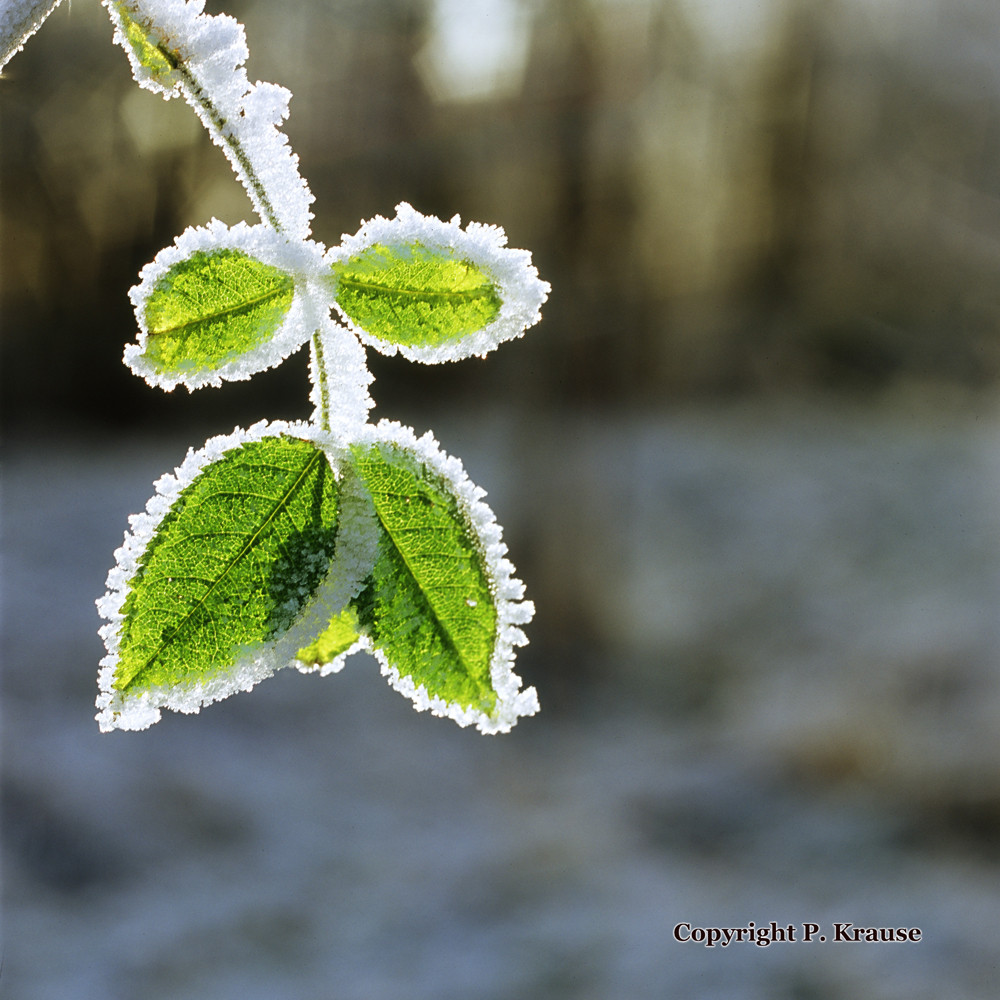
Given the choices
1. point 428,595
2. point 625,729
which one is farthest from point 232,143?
point 625,729

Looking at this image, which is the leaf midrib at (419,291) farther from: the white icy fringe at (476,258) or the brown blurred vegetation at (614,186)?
the brown blurred vegetation at (614,186)

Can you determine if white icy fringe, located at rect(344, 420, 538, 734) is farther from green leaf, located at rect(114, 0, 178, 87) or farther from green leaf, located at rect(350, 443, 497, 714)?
green leaf, located at rect(114, 0, 178, 87)

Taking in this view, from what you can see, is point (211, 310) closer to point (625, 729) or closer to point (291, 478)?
point (291, 478)

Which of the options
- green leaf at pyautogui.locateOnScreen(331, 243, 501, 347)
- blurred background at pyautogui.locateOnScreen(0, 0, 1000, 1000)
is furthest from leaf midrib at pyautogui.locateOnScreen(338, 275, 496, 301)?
blurred background at pyautogui.locateOnScreen(0, 0, 1000, 1000)

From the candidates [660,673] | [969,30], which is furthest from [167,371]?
[969,30]

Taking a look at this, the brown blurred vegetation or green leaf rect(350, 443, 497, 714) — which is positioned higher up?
the brown blurred vegetation
